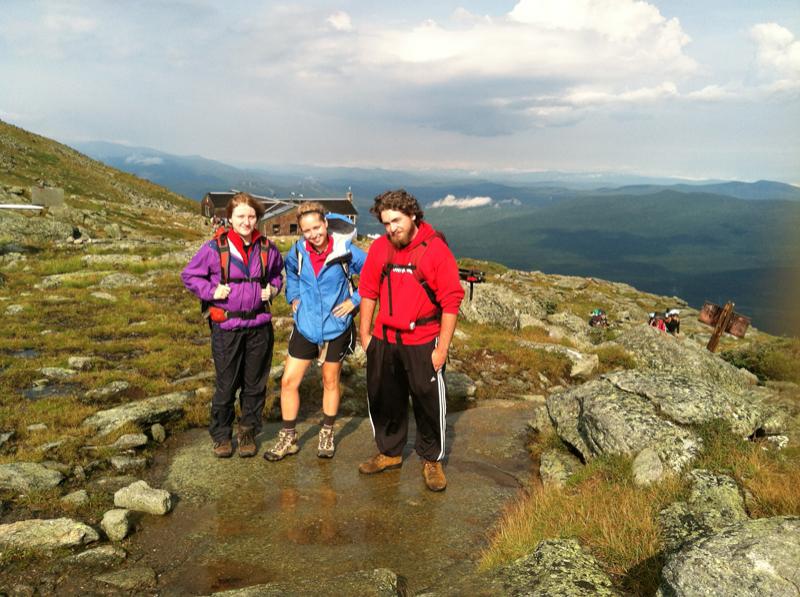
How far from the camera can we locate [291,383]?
6.55 m

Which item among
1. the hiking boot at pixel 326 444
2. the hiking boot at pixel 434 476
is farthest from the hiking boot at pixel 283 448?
the hiking boot at pixel 434 476

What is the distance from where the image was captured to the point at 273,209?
8312 centimetres

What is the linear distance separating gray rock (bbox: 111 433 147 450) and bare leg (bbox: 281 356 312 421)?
82.1 inches

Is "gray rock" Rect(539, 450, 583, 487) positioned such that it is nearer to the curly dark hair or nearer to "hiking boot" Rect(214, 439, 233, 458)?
the curly dark hair

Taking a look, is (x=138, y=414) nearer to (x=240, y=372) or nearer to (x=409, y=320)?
(x=240, y=372)

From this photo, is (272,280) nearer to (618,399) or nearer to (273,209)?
(618,399)

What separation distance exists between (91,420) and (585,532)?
273 inches

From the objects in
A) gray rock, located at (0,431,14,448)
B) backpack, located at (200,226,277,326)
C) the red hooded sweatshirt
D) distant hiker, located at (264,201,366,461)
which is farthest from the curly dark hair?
gray rock, located at (0,431,14,448)

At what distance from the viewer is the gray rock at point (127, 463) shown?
6414 millimetres

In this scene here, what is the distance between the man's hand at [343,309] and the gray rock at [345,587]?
116 inches

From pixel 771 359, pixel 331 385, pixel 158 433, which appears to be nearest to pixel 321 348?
pixel 331 385

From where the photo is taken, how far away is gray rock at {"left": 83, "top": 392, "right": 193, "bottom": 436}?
24.3 ft

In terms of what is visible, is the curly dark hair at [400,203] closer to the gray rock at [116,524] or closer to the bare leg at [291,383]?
the bare leg at [291,383]

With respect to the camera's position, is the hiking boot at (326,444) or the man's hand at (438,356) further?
the hiking boot at (326,444)
